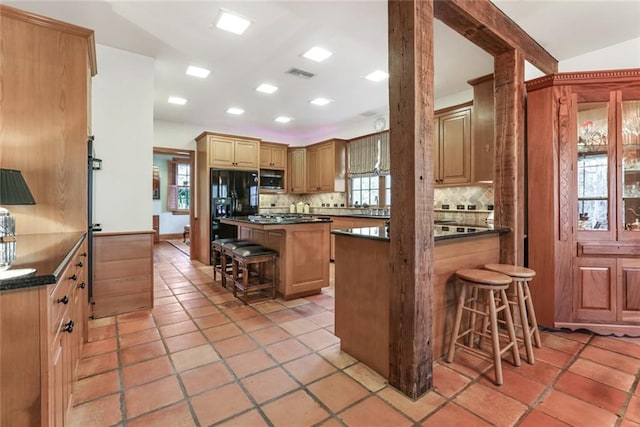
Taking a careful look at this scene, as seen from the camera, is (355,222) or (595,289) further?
(355,222)

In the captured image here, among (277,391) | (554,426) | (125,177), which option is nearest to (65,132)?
(125,177)

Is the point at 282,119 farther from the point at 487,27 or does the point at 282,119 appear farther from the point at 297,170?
the point at 487,27

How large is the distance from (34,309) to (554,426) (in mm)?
2372

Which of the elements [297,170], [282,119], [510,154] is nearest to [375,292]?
[510,154]

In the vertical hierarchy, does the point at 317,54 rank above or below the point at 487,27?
above

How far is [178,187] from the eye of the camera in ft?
30.4

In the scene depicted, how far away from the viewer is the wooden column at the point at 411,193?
1710 millimetres

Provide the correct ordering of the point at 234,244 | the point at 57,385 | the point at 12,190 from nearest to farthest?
the point at 57,385 < the point at 12,190 < the point at 234,244

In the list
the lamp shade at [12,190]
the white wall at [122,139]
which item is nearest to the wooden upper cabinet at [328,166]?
the white wall at [122,139]

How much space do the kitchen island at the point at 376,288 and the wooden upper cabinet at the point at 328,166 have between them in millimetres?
4094

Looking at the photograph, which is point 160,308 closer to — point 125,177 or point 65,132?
point 125,177

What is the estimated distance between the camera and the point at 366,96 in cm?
477

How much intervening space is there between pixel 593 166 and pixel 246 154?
16.6 ft

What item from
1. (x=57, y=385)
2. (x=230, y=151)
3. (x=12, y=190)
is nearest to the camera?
(x=57, y=385)
